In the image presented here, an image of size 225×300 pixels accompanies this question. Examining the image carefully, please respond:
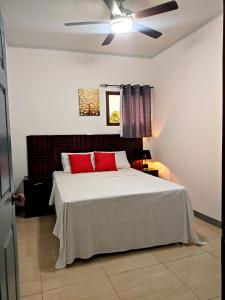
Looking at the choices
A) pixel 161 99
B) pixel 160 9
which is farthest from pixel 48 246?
pixel 161 99

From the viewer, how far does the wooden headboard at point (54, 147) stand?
159 inches

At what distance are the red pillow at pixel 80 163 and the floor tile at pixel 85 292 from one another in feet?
6.59

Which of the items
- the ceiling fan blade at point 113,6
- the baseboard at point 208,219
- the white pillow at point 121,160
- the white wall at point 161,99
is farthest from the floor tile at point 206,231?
the ceiling fan blade at point 113,6

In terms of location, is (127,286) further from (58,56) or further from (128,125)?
(58,56)

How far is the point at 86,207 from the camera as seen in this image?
236 cm

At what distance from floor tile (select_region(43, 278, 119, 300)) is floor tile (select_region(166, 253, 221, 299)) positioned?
Answer: 2.17 feet

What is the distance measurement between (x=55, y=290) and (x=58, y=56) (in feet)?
11.9

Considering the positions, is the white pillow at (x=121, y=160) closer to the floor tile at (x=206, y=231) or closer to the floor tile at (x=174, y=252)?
the floor tile at (x=206, y=231)

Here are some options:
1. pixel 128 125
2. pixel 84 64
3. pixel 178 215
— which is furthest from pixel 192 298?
pixel 84 64

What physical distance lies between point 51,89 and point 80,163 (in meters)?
1.44

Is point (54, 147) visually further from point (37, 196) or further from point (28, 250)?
point (28, 250)

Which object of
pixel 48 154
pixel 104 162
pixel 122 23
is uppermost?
pixel 122 23

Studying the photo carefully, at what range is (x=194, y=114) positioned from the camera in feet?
11.7

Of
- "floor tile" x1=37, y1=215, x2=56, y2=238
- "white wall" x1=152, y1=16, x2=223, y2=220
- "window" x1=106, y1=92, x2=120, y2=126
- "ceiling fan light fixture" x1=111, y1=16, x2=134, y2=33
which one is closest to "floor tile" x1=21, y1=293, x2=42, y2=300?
"floor tile" x1=37, y1=215, x2=56, y2=238
